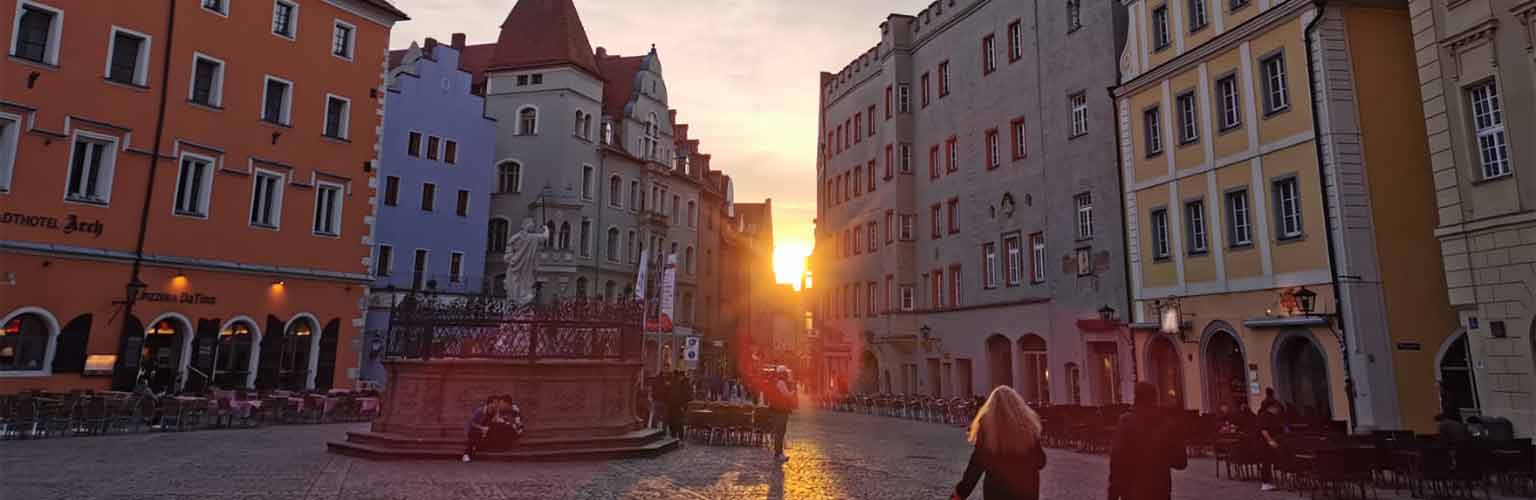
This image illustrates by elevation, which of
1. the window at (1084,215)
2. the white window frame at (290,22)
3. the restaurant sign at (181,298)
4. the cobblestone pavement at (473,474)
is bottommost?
the cobblestone pavement at (473,474)

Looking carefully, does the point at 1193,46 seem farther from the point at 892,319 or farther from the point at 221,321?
the point at 221,321

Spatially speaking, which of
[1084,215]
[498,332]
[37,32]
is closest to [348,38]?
[37,32]

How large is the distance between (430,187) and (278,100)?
951 centimetres

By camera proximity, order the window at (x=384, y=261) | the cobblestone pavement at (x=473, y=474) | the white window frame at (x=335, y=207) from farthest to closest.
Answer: the window at (x=384, y=261), the white window frame at (x=335, y=207), the cobblestone pavement at (x=473, y=474)

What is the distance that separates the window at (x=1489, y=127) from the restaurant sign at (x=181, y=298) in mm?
31586

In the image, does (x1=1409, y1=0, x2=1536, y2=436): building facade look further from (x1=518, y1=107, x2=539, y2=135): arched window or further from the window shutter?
(x1=518, y1=107, x2=539, y2=135): arched window

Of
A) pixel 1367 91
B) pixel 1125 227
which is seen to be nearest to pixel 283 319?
pixel 1125 227

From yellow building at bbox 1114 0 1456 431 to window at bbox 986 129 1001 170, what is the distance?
920 centimetres

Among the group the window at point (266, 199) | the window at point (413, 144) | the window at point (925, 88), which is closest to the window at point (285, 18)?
the window at point (266, 199)

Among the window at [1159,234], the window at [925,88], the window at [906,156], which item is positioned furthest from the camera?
the window at [906,156]

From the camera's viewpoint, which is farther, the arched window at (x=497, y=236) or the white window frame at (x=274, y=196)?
the arched window at (x=497, y=236)

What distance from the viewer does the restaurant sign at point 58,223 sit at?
808 inches

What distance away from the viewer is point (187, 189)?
79.9 feet

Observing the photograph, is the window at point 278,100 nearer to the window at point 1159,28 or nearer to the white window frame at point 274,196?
the white window frame at point 274,196
